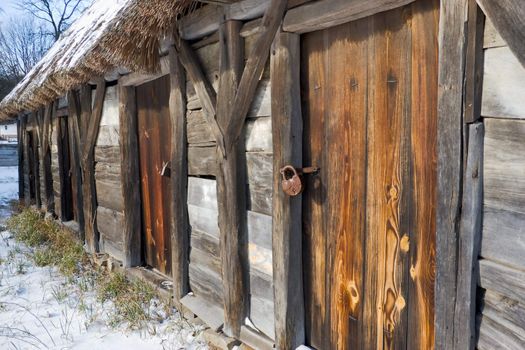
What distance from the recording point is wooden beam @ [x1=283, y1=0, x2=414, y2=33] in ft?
5.63

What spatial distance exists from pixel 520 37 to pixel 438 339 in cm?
109

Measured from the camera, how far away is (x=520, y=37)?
1.22m

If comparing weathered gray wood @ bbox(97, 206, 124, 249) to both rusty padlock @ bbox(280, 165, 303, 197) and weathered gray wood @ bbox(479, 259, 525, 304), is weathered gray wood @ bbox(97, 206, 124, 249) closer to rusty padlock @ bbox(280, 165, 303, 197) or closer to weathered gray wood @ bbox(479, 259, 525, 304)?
rusty padlock @ bbox(280, 165, 303, 197)

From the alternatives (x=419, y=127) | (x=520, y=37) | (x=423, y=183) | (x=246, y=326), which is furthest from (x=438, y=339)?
(x=246, y=326)

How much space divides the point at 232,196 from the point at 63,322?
1983mm

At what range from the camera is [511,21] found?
124 centimetres

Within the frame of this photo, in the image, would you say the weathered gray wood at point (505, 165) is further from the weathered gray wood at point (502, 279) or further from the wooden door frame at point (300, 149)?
the weathered gray wood at point (502, 279)

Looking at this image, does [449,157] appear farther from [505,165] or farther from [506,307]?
[506,307]

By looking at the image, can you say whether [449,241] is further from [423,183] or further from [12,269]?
[12,269]

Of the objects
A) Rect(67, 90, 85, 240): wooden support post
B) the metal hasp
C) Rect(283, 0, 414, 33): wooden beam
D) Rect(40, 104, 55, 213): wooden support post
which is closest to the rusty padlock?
the metal hasp

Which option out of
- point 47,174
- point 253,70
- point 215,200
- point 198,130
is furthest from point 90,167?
point 253,70

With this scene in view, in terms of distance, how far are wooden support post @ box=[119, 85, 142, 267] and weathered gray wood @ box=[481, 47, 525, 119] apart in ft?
11.1

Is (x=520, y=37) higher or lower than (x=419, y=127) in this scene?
higher

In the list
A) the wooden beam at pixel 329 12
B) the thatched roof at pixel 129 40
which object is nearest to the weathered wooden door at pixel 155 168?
the thatched roof at pixel 129 40
